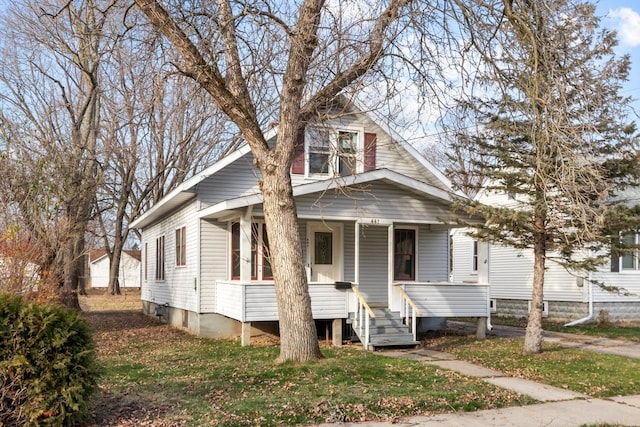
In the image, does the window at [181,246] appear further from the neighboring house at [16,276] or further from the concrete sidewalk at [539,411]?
the concrete sidewalk at [539,411]

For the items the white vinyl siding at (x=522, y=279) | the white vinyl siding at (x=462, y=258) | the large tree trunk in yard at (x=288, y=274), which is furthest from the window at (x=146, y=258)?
the large tree trunk in yard at (x=288, y=274)

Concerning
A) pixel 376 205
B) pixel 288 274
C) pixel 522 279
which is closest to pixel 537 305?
pixel 376 205

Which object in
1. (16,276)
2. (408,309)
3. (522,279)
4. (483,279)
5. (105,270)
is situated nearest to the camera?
Result: (16,276)

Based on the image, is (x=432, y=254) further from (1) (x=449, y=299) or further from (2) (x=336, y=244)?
(2) (x=336, y=244)

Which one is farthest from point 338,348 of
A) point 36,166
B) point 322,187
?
point 36,166

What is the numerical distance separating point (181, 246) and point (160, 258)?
4.24 meters

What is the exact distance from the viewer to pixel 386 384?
8750 millimetres

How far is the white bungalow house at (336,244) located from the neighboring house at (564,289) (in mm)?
2064

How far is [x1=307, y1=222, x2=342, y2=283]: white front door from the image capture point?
1578cm

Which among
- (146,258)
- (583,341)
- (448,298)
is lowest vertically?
(583,341)

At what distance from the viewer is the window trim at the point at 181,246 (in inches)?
675

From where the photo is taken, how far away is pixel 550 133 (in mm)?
8273

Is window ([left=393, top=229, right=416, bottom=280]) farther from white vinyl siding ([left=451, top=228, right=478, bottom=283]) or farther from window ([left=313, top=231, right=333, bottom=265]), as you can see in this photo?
white vinyl siding ([left=451, top=228, right=478, bottom=283])

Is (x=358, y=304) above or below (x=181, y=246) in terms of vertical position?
below
